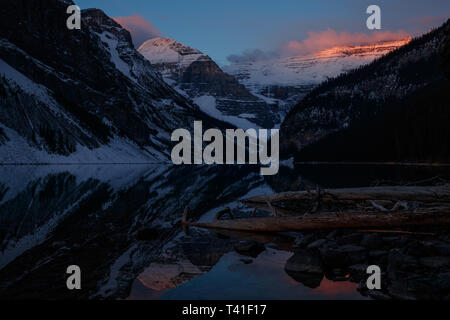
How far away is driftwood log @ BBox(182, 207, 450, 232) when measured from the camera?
1390 cm

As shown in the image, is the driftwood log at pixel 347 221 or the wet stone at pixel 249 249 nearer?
the wet stone at pixel 249 249

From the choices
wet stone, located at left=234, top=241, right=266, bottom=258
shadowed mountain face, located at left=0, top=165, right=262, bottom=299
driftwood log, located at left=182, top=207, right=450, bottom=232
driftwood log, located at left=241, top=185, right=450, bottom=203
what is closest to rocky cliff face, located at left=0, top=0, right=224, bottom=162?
shadowed mountain face, located at left=0, top=165, right=262, bottom=299

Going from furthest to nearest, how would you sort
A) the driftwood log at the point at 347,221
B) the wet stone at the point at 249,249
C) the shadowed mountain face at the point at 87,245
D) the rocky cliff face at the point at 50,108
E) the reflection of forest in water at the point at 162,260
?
the rocky cliff face at the point at 50,108, the driftwood log at the point at 347,221, the wet stone at the point at 249,249, the shadowed mountain face at the point at 87,245, the reflection of forest in water at the point at 162,260

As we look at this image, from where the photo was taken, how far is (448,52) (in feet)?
74.0

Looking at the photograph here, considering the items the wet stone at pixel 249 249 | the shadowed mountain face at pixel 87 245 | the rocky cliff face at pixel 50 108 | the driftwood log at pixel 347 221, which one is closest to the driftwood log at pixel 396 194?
the driftwood log at pixel 347 221

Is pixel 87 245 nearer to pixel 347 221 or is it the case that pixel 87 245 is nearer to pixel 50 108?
pixel 347 221

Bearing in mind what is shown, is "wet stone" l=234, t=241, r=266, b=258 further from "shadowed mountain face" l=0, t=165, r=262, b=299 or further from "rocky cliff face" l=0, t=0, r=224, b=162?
"rocky cliff face" l=0, t=0, r=224, b=162

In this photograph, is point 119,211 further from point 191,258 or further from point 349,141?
point 349,141

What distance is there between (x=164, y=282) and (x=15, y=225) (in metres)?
11.6

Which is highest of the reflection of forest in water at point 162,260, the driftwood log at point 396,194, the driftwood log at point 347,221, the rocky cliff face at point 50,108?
the rocky cliff face at point 50,108

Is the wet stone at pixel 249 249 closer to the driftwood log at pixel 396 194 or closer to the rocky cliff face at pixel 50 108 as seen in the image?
the driftwood log at pixel 396 194

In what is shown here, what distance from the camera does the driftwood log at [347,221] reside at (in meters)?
13.9

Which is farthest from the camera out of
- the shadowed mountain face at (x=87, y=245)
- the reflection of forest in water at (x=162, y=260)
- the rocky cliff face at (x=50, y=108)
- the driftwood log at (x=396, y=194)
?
the rocky cliff face at (x=50, y=108)
